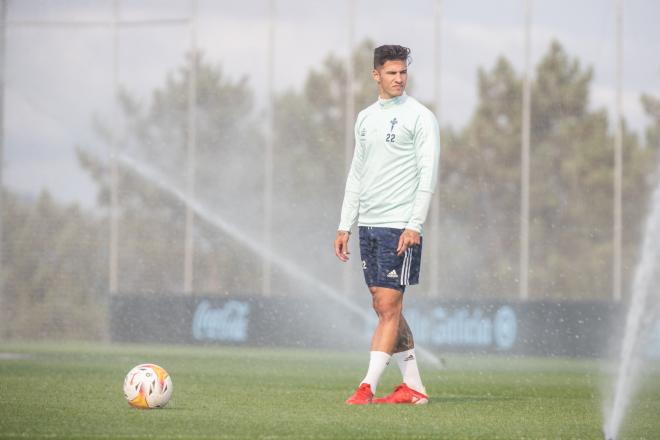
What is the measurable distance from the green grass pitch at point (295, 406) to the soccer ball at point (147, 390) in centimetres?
10

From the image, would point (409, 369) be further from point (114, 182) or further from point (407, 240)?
point (114, 182)

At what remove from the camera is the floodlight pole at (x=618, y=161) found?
24.7 meters

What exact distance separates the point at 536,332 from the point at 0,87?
12.5 meters

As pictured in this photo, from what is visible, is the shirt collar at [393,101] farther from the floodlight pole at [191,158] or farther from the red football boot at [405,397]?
the floodlight pole at [191,158]

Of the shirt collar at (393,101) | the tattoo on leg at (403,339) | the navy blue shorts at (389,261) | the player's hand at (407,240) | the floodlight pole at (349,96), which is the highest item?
the floodlight pole at (349,96)

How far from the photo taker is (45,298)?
2780cm

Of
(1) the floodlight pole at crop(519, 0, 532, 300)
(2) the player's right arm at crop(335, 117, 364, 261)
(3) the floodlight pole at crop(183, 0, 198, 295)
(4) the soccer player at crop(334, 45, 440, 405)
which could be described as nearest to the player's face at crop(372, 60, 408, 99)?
(4) the soccer player at crop(334, 45, 440, 405)

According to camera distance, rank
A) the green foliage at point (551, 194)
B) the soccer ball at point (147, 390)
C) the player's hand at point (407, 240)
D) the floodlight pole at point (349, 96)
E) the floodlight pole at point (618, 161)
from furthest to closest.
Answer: the floodlight pole at point (349, 96) → the green foliage at point (551, 194) → the floodlight pole at point (618, 161) → the player's hand at point (407, 240) → the soccer ball at point (147, 390)

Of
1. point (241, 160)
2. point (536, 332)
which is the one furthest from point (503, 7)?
point (536, 332)

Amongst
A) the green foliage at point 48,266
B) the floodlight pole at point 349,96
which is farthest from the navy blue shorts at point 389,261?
the green foliage at point 48,266

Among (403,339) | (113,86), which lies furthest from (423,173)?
(113,86)

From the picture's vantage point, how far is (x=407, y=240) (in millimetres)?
8906

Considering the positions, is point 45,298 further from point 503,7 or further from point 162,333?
point 503,7

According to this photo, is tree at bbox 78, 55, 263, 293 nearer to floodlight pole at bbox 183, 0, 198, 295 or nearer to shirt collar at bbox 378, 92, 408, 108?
floodlight pole at bbox 183, 0, 198, 295
